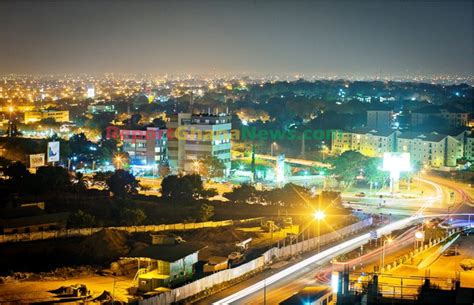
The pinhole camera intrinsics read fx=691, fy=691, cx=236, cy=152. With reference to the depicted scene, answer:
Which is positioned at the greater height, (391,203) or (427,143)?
(427,143)

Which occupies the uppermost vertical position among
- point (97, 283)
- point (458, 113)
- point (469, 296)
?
point (458, 113)

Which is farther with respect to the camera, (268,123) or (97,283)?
(268,123)

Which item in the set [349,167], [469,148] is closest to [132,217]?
[349,167]

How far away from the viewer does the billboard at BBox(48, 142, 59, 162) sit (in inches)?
707

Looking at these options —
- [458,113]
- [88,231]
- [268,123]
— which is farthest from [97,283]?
[458,113]

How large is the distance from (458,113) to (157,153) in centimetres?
1566

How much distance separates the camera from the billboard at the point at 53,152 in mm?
17969

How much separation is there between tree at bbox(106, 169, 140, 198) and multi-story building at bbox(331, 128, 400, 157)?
10.6 meters

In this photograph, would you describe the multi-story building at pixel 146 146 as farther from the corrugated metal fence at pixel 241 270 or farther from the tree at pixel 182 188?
the corrugated metal fence at pixel 241 270

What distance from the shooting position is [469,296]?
427 cm

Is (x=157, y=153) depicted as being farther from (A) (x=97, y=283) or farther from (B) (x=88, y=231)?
(A) (x=97, y=283)

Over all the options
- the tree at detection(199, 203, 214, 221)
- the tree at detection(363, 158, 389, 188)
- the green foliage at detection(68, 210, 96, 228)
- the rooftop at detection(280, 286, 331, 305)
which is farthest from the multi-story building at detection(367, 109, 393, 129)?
the rooftop at detection(280, 286, 331, 305)

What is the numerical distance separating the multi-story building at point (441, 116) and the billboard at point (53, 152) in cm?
1685

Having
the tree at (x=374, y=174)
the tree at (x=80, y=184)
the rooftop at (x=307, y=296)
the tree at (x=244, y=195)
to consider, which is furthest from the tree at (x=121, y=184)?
the rooftop at (x=307, y=296)
